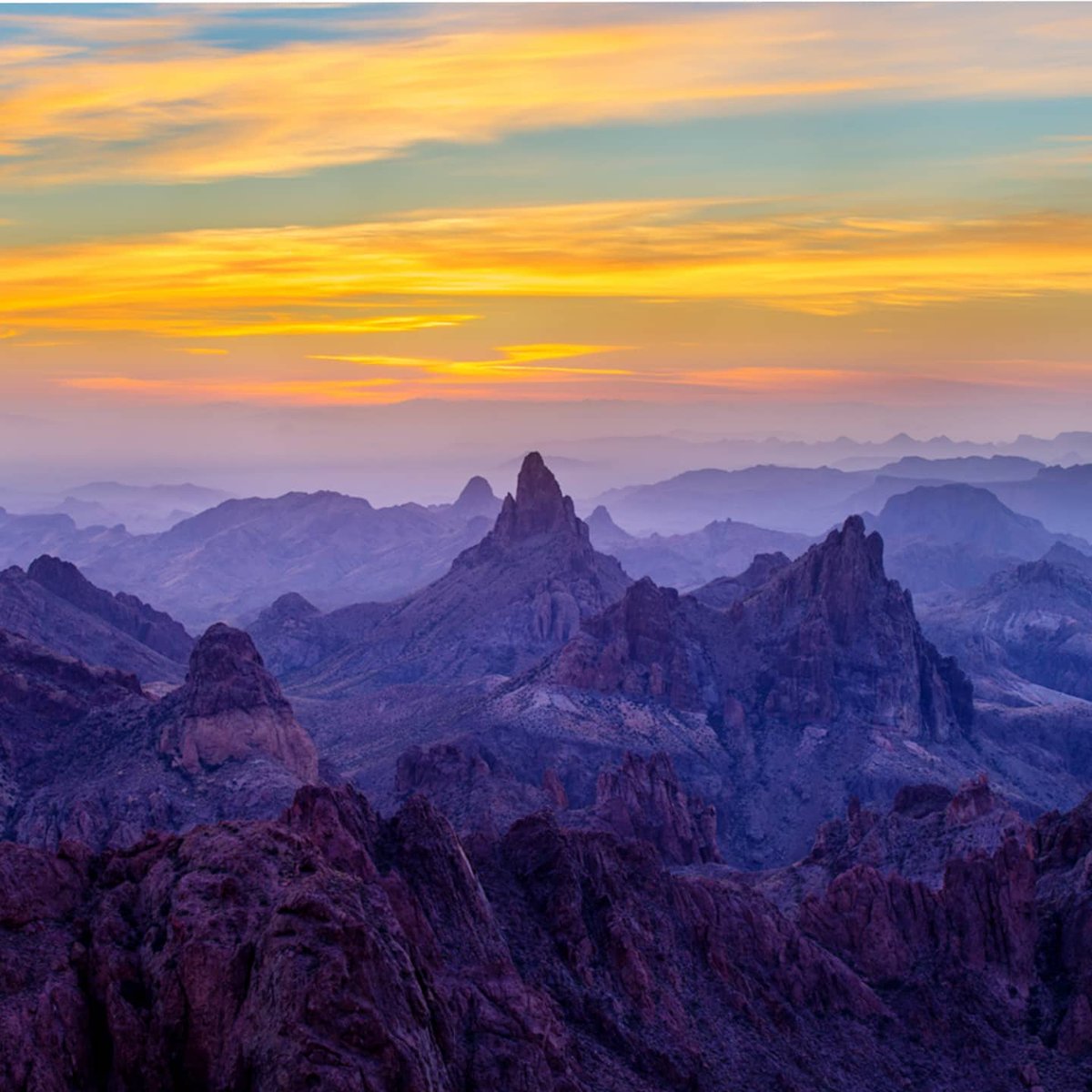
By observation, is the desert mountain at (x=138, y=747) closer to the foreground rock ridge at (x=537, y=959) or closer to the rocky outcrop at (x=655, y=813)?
the rocky outcrop at (x=655, y=813)

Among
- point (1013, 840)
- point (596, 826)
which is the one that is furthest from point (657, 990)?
point (596, 826)

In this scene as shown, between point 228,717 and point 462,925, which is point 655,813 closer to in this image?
point 228,717

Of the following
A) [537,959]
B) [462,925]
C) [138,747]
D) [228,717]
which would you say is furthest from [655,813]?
[462,925]

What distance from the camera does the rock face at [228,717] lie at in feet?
513

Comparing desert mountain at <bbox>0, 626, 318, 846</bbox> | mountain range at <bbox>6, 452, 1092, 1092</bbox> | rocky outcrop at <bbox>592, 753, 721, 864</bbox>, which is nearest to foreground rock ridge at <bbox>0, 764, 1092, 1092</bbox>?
mountain range at <bbox>6, 452, 1092, 1092</bbox>

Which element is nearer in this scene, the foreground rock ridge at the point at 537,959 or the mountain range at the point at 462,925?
the foreground rock ridge at the point at 537,959

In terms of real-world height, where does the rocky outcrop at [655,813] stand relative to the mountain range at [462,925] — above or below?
below

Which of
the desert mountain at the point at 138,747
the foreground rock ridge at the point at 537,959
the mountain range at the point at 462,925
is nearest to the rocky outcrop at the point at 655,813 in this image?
the mountain range at the point at 462,925

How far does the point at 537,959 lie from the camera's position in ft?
281

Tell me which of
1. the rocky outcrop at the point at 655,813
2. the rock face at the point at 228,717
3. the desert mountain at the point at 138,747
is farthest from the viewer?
the rock face at the point at 228,717

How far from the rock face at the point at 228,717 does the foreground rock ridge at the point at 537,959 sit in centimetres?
4891

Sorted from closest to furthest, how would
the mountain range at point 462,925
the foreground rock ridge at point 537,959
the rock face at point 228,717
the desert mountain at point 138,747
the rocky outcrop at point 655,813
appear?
1. the foreground rock ridge at point 537,959
2. the mountain range at point 462,925
3. the desert mountain at point 138,747
4. the rocky outcrop at point 655,813
5. the rock face at point 228,717

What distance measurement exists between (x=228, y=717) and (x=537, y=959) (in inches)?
3059

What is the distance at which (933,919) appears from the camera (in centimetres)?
10788
